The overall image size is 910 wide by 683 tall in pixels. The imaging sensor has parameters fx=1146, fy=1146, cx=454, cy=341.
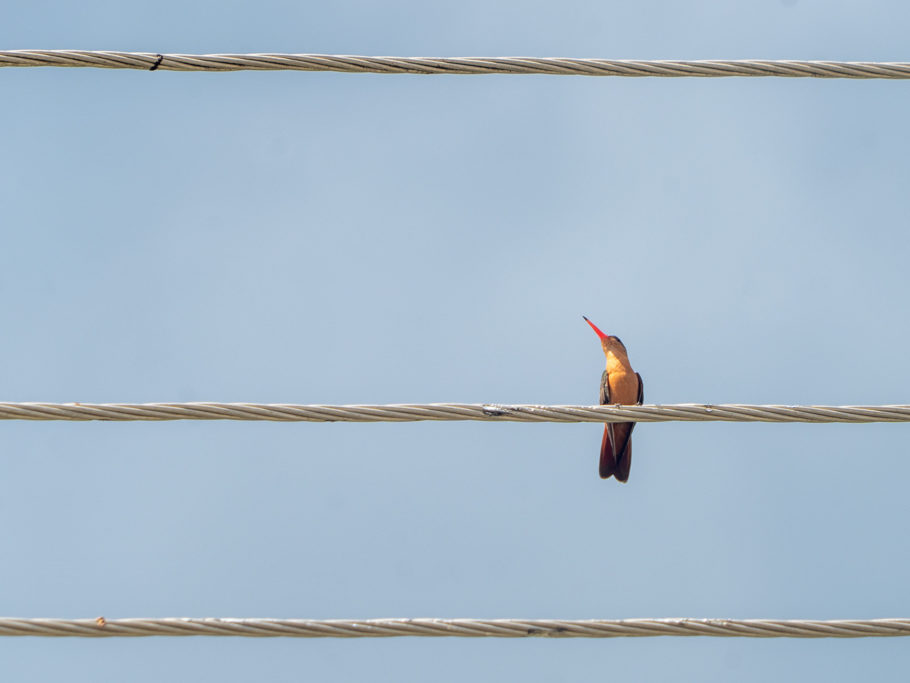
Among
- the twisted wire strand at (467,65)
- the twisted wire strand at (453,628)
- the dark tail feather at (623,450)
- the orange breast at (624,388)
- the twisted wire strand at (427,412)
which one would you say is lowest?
the twisted wire strand at (453,628)

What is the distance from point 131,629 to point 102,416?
647 millimetres

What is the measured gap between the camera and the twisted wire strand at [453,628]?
10.3 feet

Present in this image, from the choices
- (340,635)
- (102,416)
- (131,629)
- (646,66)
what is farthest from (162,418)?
(646,66)

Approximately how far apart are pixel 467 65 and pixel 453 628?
1755 millimetres

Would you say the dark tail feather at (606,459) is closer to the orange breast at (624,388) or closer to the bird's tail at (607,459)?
the bird's tail at (607,459)

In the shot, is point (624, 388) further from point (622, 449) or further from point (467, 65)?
point (467, 65)

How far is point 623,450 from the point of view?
859 cm

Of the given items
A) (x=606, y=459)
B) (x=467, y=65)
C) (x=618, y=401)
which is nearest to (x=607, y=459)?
(x=606, y=459)

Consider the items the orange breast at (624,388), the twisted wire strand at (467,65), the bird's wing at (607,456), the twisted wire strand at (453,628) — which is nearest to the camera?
the twisted wire strand at (453,628)

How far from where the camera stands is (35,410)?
11.1ft

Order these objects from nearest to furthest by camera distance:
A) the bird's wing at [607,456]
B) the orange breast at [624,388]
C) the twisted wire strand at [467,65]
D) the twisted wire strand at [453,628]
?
the twisted wire strand at [453,628] < the twisted wire strand at [467,65] < the bird's wing at [607,456] < the orange breast at [624,388]

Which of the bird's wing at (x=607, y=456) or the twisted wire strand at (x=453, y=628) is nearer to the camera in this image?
the twisted wire strand at (x=453, y=628)

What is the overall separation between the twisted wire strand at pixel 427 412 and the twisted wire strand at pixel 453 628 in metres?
0.60

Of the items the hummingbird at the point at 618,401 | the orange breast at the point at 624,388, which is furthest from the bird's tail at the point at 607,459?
the orange breast at the point at 624,388
